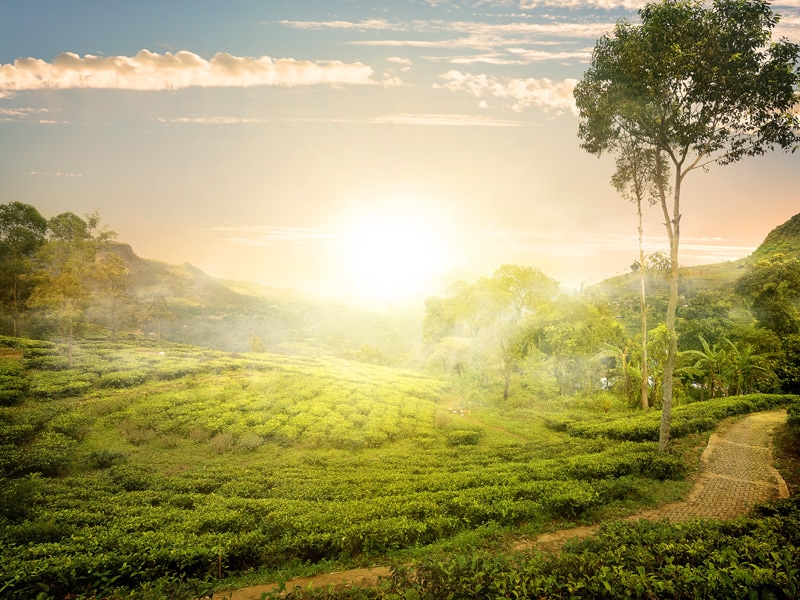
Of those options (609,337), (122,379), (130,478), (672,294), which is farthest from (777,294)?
(122,379)

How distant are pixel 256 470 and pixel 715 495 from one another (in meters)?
19.5

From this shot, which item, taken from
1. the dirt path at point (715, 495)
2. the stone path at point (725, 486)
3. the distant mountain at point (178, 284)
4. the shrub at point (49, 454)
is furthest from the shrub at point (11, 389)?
the distant mountain at point (178, 284)

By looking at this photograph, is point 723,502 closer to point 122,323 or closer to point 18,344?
point 18,344

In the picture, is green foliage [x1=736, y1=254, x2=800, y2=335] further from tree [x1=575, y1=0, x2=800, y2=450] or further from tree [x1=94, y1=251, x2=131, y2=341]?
tree [x1=94, y1=251, x2=131, y2=341]

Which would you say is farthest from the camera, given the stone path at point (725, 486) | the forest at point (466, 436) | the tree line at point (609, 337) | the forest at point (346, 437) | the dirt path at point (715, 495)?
the tree line at point (609, 337)

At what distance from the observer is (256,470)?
18.1 meters

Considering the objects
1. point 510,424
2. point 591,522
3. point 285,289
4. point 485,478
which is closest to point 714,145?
point 591,522

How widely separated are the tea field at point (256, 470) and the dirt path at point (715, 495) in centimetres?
67

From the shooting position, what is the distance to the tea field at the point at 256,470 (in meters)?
9.64

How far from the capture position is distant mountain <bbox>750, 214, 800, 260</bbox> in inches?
2925

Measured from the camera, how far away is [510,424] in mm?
27625

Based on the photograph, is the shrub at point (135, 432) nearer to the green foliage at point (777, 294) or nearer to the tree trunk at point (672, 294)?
the tree trunk at point (672, 294)

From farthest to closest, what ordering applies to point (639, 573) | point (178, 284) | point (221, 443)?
point (178, 284)
point (221, 443)
point (639, 573)

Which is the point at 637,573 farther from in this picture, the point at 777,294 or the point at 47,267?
the point at 47,267
